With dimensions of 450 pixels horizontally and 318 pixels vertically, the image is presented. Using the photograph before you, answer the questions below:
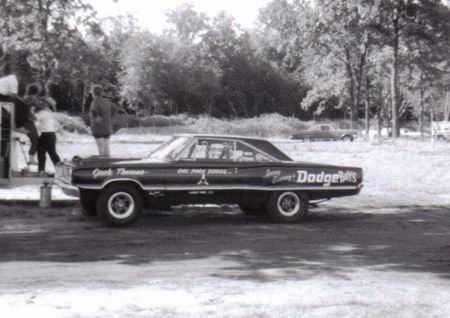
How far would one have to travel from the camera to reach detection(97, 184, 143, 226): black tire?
1073 cm

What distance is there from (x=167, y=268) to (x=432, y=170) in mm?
16945

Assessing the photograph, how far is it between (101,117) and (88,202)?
2.76 m

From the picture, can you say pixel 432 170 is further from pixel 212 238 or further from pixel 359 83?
pixel 359 83

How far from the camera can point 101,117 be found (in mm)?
13656

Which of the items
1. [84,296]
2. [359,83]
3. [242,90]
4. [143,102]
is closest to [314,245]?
[84,296]

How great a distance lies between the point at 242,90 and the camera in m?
84.8

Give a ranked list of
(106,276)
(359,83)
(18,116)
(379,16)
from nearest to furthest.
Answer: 1. (106,276)
2. (18,116)
3. (379,16)
4. (359,83)

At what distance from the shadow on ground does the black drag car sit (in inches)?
15.0

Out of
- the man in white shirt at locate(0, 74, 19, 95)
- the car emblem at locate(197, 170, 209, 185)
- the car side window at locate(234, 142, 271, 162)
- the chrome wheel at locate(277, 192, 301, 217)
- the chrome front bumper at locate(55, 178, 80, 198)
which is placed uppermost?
the man in white shirt at locate(0, 74, 19, 95)

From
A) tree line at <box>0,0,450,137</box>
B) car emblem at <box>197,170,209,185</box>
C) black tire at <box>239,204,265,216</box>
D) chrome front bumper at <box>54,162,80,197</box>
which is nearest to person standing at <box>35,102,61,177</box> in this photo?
chrome front bumper at <box>54,162,80,197</box>

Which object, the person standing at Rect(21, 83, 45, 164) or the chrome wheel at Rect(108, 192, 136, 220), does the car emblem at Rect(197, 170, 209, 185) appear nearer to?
the chrome wheel at Rect(108, 192, 136, 220)

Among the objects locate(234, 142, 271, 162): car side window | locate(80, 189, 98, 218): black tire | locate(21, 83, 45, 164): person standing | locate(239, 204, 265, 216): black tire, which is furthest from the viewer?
locate(239, 204, 265, 216): black tire

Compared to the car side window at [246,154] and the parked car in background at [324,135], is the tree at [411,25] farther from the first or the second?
the car side window at [246,154]

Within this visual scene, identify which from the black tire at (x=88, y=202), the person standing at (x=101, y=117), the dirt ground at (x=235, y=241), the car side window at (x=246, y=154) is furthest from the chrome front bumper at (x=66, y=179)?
the car side window at (x=246, y=154)
